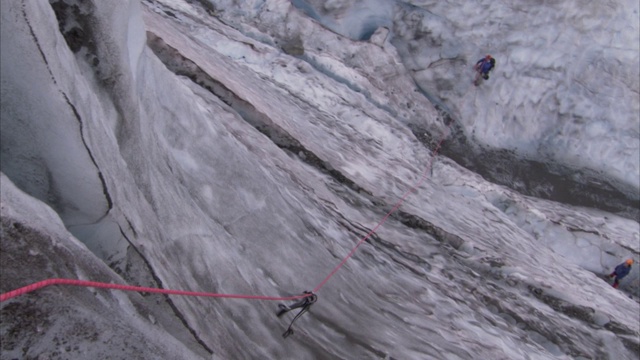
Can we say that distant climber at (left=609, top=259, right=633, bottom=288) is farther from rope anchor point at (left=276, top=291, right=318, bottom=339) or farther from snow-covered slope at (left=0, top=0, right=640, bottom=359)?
rope anchor point at (left=276, top=291, right=318, bottom=339)

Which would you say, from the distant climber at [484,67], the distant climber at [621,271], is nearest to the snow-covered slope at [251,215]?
the distant climber at [621,271]

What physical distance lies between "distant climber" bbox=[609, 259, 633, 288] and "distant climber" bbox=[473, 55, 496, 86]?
422cm

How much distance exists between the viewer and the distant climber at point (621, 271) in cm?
829

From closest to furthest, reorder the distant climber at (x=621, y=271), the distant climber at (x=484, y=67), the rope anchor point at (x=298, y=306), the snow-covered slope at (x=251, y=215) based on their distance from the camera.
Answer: the snow-covered slope at (x=251, y=215) < the rope anchor point at (x=298, y=306) < the distant climber at (x=621, y=271) < the distant climber at (x=484, y=67)

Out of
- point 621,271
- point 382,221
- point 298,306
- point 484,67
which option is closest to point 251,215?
point 298,306

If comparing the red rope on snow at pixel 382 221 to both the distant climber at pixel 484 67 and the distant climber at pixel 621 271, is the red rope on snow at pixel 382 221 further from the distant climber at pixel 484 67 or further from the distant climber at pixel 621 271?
the distant climber at pixel 621 271

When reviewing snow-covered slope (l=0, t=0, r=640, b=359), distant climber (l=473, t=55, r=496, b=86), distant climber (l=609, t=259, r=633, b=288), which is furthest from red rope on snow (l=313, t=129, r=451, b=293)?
distant climber (l=609, t=259, r=633, b=288)

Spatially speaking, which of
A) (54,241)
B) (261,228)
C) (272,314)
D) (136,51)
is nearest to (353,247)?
(261,228)

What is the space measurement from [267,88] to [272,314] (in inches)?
174

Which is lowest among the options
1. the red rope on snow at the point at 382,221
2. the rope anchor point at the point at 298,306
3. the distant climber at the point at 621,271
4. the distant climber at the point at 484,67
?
the distant climber at the point at 621,271

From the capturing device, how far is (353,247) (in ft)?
14.9

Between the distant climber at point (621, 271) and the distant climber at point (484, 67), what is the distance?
4215 mm

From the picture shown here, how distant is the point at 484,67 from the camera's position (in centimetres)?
993

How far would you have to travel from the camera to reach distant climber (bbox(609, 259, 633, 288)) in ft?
27.2
